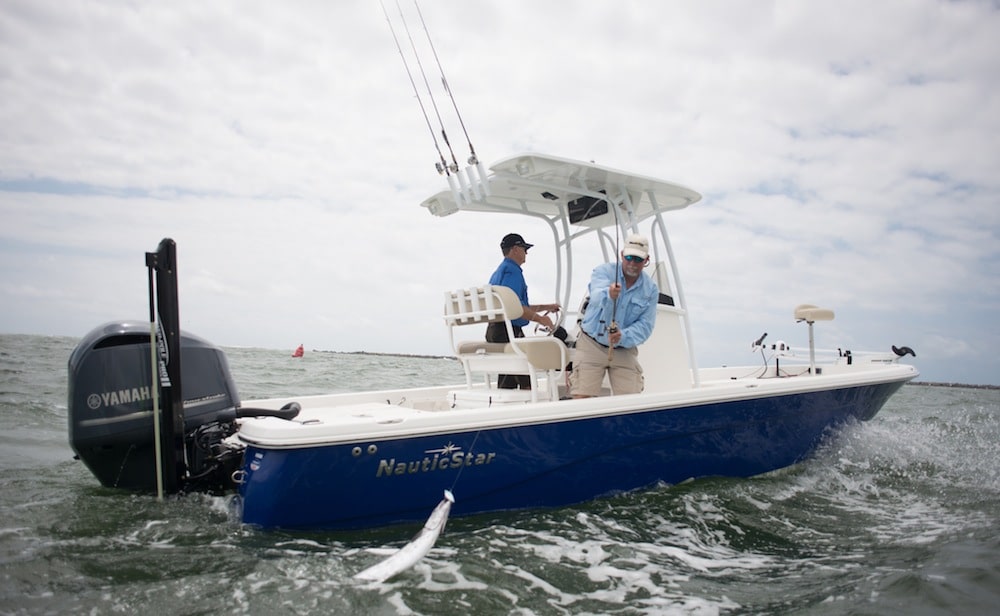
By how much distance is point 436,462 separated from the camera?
4078mm

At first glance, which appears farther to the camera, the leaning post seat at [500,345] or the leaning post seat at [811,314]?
the leaning post seat at [811,314]

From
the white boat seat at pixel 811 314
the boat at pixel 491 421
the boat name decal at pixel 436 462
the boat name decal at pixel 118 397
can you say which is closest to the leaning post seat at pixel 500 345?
the boat at pixel 491 421

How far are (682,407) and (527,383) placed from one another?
4.84 ft

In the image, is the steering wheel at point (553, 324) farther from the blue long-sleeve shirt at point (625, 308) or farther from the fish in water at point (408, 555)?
the fish in water at point (408, 555)

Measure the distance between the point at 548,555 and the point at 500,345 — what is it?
82.0 inches

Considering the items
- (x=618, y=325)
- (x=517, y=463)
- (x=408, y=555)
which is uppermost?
(x=618, y=325)

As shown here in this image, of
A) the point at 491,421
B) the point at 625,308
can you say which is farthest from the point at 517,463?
the point at 625,308

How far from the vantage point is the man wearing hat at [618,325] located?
4.98 m

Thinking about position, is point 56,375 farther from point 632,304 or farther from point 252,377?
point 632,304

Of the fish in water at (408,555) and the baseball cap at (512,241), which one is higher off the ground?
the baseball cap at (512,241)

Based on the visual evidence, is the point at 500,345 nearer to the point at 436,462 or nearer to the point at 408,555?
the point at 436,462

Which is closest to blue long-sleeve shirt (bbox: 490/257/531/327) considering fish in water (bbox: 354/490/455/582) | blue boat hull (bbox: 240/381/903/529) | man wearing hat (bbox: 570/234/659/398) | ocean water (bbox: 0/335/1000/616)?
man wearing hat (bbox: 570/234/659/398)

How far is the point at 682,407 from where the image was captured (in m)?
5.02

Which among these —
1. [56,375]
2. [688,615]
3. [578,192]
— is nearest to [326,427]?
[688,615]
